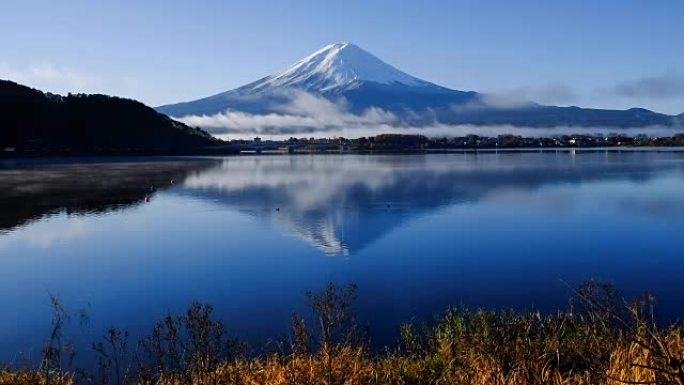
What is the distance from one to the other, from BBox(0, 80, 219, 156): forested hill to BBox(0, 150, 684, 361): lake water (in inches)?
2176

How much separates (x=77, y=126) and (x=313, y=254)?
77723mm

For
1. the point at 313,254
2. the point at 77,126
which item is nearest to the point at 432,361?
the point at 313,254

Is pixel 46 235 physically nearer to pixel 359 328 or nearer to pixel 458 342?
pixel 359 328

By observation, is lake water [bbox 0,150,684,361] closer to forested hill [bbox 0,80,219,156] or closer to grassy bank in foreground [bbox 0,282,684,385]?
grassy bank in foreground [bbox 0,282,684,385]

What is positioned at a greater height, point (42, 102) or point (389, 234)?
point (42, 102)

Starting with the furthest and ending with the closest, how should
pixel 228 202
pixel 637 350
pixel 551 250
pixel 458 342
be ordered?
pixel 228 202 → pixel 551 250 → pixel 458 342 → pixel 637 350

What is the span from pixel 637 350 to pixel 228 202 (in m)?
20.7

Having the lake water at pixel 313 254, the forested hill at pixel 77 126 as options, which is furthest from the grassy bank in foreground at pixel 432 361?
the forested hill at pixel 77 126

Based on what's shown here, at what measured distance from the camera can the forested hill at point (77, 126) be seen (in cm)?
7376

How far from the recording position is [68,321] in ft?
25.7

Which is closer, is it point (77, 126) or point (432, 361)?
point (432, 361)

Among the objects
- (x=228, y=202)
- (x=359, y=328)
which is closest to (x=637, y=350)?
(x=359, y=328)

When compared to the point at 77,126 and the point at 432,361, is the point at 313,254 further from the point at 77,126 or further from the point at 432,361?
the point at 77,126

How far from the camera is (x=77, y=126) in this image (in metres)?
81.4
